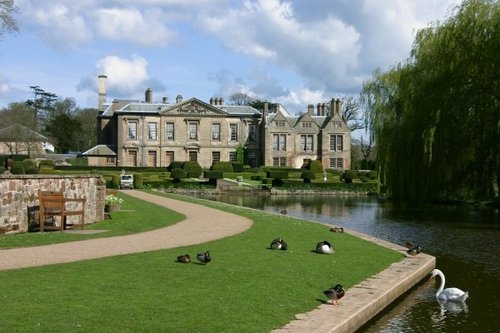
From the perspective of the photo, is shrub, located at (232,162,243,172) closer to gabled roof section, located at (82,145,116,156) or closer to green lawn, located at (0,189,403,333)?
gabled roof section, located at (82,145,116,156)

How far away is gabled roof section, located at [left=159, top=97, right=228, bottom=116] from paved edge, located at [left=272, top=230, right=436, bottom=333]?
217 feet

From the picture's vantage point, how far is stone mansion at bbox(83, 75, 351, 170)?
76.6 meters

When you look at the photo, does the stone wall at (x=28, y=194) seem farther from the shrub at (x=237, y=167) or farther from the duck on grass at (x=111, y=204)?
the shrub at (x=237, y=167)

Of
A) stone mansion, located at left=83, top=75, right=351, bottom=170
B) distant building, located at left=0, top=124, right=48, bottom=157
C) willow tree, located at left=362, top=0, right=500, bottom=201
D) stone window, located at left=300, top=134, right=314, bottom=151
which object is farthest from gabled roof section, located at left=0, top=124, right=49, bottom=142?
willow tree, located at left=362, top=0, right=500, bottom=201

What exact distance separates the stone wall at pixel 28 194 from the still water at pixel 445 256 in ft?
30.4

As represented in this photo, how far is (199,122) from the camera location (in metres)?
78.8

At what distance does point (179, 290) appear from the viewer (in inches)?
353

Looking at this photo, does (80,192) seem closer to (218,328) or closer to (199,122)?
(218,328)

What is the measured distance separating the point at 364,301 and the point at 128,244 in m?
6.06

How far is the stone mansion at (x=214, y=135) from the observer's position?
7662cm

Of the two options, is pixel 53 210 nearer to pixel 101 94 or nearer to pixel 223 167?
pixel 223 167

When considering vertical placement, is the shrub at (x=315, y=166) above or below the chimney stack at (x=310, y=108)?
below

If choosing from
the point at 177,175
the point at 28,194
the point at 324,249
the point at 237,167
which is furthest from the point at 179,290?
the point at 237,167

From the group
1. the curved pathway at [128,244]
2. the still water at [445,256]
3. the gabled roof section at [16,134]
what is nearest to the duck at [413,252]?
the still water at [445,256]
